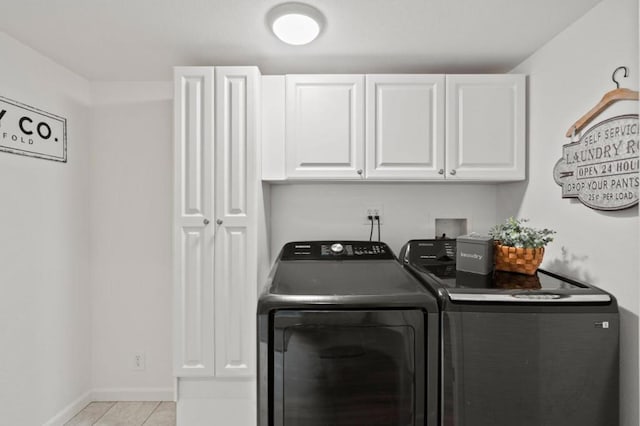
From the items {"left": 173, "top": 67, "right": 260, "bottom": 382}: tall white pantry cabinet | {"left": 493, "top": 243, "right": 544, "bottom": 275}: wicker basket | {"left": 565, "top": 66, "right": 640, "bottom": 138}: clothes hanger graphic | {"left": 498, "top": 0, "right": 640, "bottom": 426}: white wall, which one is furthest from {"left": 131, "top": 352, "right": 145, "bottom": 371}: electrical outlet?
{"left": 565, "top": 66, "right": 640, "bottom": 138}: clothes hanger graphic

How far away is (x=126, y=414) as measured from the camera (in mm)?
2398

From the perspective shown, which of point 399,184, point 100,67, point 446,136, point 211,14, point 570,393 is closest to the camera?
point 570,393

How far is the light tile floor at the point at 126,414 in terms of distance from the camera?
2307mm

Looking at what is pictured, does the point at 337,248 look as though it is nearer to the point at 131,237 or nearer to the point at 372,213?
the point at 372,213

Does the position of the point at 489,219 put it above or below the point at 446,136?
below

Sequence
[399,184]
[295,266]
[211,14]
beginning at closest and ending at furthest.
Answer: [211,14], [295,266], [399,184]

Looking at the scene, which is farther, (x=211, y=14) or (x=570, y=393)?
(x=211, y=14)

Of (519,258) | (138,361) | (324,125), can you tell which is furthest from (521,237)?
(138,361)

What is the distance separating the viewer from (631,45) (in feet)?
4.57

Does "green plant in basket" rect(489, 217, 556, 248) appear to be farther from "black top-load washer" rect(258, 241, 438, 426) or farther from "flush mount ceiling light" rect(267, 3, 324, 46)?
"flush mount ceiling light" rect(267, 3, 324, 46)

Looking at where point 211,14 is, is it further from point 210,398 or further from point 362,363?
point 210,398

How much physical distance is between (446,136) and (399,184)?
487mm

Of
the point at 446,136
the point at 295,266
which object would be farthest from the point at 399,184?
the point at 295,266

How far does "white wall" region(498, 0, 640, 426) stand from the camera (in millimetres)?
1410
